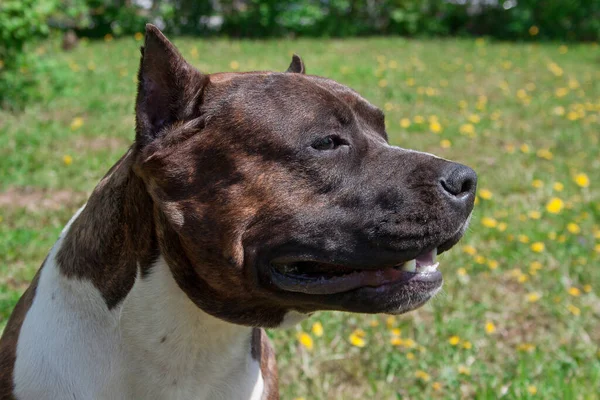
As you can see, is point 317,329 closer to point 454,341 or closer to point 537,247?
point 454,341

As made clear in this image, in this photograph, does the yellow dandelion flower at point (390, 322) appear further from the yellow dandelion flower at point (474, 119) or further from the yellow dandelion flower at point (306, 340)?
the yellow dandelion flower at point (474, 119)

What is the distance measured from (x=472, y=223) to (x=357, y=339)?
187 cm

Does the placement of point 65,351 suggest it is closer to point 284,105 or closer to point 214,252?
point 214,252

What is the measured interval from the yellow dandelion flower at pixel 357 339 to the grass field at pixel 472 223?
0.04ft

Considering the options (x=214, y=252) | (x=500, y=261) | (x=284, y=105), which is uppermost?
(x=284, y=105)

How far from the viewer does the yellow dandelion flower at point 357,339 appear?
3.75 meters

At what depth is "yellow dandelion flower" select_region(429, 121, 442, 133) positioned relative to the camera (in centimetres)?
740

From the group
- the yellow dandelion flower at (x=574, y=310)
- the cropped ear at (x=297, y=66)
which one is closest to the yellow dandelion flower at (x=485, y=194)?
the yellow dandelion flower at (x=574, y=310)

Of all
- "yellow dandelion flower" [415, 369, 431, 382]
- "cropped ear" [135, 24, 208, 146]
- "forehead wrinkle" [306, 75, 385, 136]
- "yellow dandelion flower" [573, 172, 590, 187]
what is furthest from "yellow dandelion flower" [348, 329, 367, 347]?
"yellow dandelion flower" [573, 172, 590, 187]

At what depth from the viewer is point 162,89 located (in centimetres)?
241

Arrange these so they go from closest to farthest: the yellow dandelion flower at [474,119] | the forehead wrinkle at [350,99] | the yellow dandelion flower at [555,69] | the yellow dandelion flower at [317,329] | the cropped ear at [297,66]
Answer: the forehead wrinkle at [350,99], the cropped ear at [297,66], the yellow dandelion flower at [317,329], the yellow dandelion flower at [474,119], the yellow dandelion flower at [555,69]

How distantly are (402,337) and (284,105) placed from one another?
199cm

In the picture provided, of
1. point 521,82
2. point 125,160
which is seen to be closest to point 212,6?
point 521,82

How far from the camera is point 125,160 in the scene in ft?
8.30
